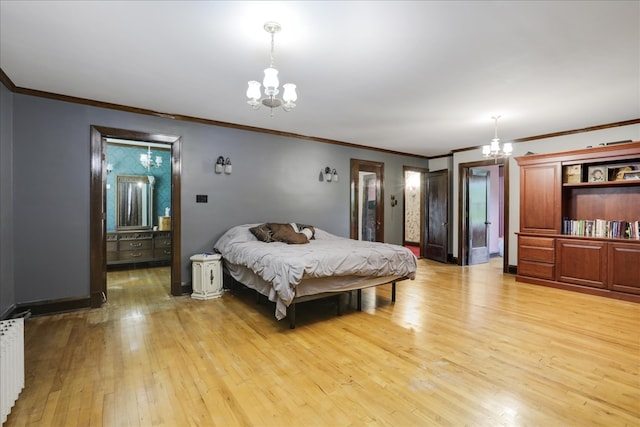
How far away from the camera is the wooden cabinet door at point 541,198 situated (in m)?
4.90

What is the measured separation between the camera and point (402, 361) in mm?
2500

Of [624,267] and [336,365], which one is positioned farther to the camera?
[624,267]

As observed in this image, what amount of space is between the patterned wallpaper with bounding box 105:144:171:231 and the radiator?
4.79 meters

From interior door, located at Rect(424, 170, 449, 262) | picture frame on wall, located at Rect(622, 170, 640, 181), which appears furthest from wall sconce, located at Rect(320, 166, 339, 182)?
picture frame on wall, located at Rect(622, 170, 640, 181)

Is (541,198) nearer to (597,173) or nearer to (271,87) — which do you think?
(597,173)

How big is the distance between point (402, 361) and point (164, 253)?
5.50 m

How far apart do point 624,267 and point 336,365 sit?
14.5ft

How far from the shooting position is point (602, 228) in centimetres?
456

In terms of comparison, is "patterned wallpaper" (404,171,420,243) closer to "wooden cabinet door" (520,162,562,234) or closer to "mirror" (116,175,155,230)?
"wooden cabinet door" (520,162,562,234)

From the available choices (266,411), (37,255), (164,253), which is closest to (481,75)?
(266,411)

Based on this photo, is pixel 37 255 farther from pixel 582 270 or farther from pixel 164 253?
pixel 582 270

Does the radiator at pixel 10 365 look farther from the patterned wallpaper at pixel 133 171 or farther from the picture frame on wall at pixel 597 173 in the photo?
the picture frame on wall at pixel 597 173

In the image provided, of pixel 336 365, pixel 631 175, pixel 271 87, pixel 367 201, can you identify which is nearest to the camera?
pixel 271 87

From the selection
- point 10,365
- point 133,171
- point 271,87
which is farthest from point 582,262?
point 133,171
